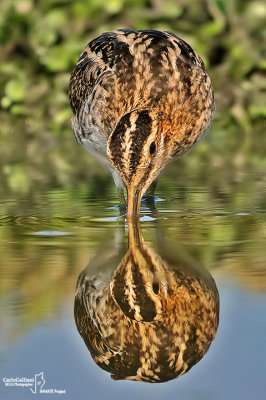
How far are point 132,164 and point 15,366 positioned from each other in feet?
11.4

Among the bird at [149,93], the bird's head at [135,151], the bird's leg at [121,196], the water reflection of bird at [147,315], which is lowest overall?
the water reflection of bird at [147,315]

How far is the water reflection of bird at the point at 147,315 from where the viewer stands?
422 cm

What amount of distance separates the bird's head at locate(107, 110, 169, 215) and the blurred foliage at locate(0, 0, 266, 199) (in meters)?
7.85

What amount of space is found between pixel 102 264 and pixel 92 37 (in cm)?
1059

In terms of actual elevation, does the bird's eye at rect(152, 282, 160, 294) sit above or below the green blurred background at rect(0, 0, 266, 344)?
below

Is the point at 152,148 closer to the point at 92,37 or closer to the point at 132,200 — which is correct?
the point at 132,200

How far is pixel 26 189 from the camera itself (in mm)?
9711

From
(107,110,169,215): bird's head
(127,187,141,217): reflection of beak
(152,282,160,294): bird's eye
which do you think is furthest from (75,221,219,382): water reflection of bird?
(127,187,141,217): reflection of beak

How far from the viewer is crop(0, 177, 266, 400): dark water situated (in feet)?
13.5

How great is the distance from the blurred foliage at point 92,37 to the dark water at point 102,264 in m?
6.71

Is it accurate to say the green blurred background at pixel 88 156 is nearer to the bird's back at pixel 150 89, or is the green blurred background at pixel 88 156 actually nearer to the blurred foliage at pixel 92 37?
the blurred foliage at pixel 92 37

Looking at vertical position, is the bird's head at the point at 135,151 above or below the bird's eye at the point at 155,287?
above

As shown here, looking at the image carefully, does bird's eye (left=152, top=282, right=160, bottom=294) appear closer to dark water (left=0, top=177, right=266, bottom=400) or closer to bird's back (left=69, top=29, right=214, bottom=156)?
dark water (left=0, top=177, right=266, bottom=400)

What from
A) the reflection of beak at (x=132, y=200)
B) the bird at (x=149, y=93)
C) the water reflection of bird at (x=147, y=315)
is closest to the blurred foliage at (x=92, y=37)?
the bird at (x=149, y=93)
